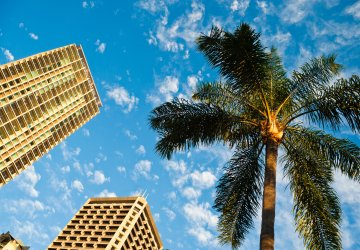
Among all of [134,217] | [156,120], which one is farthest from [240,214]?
[134,217]

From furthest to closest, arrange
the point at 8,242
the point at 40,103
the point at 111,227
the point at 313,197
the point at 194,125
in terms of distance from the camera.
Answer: the point at 111,227, the point at 40,103, the point at 8,242, the point at 194,125, the point at 313,197

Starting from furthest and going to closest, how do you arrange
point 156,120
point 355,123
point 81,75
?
point 81,75 < point 156,120 < point 355,123

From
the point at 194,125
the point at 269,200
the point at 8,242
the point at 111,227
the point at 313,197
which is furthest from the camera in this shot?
the point at 111,227

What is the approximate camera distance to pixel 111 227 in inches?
3824

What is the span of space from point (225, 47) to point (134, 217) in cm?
9242

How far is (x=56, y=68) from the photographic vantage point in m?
99.4

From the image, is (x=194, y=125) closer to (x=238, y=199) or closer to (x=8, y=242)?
(x=238, y=199)

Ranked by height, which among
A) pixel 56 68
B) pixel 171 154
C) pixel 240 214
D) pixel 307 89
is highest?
pixel 56 68

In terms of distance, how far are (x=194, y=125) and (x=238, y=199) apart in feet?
11.9

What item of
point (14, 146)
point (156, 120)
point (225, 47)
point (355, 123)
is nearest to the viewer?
point (355, 123)

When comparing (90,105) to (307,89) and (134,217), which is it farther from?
(307,89)

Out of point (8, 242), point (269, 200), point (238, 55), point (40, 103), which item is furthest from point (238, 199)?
point (40, 103)

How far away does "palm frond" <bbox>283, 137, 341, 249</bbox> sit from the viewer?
44.9 ft

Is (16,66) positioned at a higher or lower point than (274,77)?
higher
